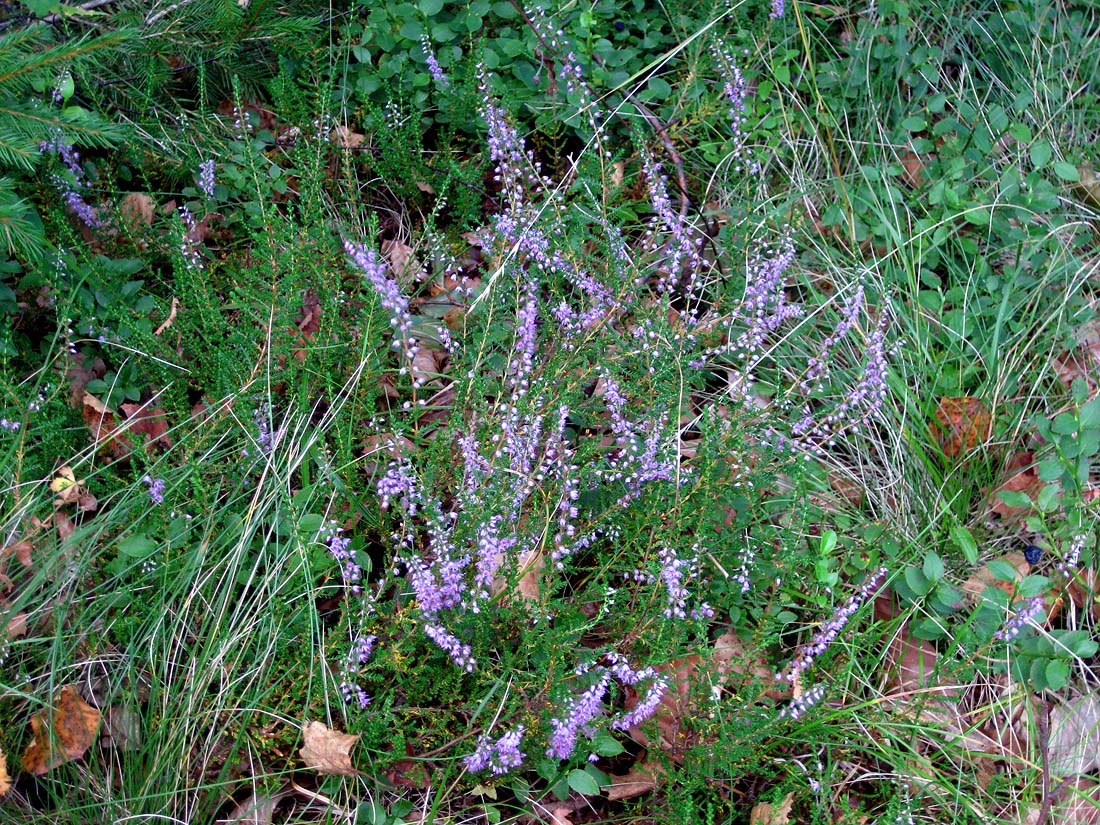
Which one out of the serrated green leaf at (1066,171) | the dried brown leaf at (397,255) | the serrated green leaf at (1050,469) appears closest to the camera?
the serrated green leaf at (1050,469)

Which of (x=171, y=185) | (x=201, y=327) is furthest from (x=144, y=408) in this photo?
(x=171, y=185)

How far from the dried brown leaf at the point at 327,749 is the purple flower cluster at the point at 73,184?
1.77m

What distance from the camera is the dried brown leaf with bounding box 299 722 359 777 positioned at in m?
2.25

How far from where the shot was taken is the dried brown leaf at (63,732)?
222 cm

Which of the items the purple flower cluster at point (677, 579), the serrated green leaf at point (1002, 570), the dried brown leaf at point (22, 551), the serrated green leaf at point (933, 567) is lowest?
the serrated green leaf at point (1002, 570)

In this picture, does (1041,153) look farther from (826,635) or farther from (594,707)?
(594,707)

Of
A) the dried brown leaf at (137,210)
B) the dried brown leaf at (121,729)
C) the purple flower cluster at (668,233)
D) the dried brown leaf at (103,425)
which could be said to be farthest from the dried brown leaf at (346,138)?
the dried brown leaf at (121,729)

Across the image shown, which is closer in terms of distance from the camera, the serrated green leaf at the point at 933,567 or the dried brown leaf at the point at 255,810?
the dried brown leaf at the point at 255,810

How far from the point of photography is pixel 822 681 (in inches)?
103

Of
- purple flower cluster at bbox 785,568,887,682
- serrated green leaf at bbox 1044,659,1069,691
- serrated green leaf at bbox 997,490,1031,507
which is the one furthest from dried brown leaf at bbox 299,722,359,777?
serrated green leaf at bbox 997,490,1031,507

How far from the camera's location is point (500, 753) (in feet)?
7.18

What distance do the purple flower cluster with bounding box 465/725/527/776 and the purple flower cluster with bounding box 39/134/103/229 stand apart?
2.04m

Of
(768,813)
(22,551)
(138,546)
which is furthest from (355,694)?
(768,813)

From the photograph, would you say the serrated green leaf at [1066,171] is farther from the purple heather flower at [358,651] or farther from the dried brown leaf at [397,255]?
the purple heather flower at [358,651]
